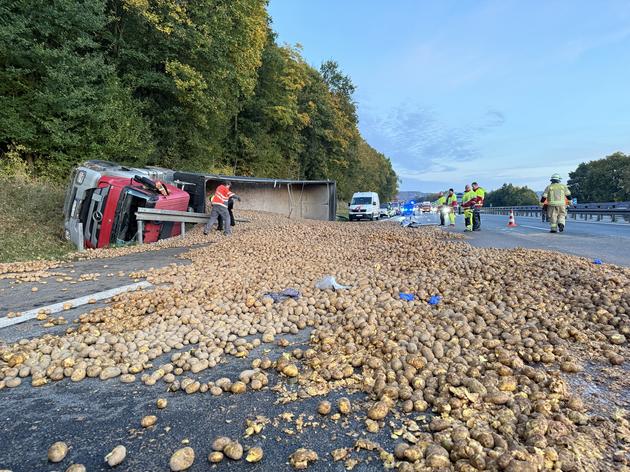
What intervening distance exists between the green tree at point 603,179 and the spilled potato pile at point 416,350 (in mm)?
63739

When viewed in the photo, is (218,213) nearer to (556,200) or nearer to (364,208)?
(556,200)

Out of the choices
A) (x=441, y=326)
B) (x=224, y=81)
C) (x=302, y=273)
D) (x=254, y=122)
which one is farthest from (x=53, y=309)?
(x=254, y=122)

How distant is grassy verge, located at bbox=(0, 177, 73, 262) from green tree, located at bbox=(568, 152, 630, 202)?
216 ft

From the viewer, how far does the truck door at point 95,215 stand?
10008 mm

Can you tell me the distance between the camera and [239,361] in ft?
11.4

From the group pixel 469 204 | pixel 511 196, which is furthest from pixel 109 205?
pixel 511 196

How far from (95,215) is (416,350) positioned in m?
9.69

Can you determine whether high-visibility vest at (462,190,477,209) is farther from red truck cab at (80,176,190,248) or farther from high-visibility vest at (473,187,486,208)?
red truck cab at (80,176,190,248)

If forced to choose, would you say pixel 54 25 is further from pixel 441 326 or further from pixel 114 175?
pixel 441 326

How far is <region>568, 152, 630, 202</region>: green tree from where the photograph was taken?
196 feet

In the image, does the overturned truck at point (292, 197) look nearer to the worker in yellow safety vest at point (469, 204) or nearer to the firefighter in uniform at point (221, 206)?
the firefighter in uniform at point (221, 206)

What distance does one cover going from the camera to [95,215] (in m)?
10.2

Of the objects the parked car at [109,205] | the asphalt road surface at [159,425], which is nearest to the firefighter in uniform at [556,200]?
the parked car at [109,205]

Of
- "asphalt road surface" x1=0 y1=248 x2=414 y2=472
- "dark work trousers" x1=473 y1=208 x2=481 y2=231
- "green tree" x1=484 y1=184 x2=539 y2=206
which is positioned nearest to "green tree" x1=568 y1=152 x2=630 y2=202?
"green tree" x1=484 y1=184 x2=539 y2=206
